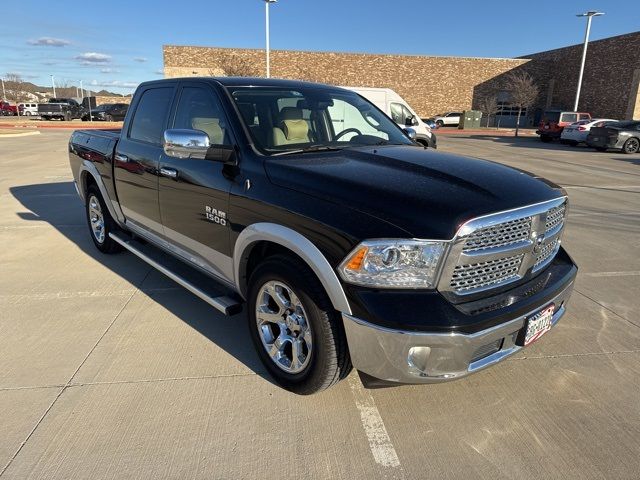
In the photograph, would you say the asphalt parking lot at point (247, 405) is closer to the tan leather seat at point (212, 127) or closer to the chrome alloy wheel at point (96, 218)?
the chrome alloy wheel at point (96, 218)

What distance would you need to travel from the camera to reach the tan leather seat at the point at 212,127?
3311 mm

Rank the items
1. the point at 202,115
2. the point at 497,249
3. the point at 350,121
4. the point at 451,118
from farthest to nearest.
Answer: the point at 451,118, the point at 350,121, the point at 202,115, the point at 497,249

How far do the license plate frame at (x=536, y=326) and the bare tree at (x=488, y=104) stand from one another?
46.9 meters

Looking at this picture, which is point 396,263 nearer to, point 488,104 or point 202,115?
point 202,115

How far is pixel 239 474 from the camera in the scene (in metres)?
2.27

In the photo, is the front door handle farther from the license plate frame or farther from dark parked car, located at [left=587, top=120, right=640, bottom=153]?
dark parked car, located at [left=587, top=120, right=640, bottom=153]

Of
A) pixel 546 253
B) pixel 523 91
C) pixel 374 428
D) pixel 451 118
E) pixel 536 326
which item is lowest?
pixel 374 428

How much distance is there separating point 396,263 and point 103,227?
14.1 ft

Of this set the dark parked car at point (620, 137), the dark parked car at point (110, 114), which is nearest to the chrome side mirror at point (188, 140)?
the dark parked car at point (620, 137)

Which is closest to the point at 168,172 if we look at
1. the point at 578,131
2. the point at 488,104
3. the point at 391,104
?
the point at 391,104

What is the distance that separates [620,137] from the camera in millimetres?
20422

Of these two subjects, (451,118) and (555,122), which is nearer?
(555,122)

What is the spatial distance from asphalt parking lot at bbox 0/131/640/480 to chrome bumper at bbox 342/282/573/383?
452 millimetres

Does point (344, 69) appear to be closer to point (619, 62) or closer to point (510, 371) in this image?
point (619, 62)
